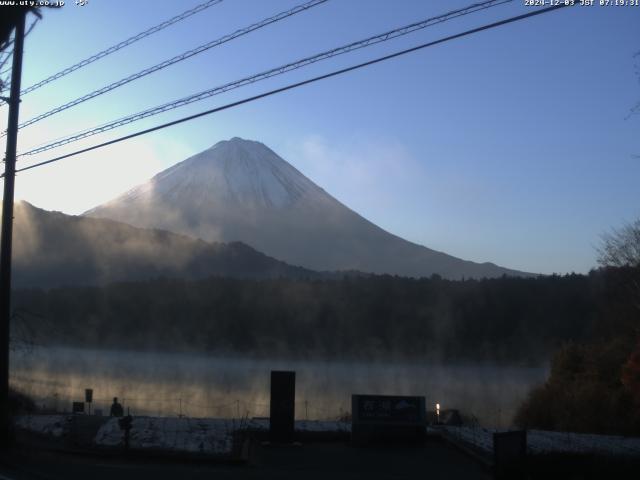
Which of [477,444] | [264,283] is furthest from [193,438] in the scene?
[264,283]

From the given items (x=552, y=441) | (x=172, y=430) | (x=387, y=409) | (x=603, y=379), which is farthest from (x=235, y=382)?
(x=552, y=441)

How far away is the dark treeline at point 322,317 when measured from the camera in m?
72.3

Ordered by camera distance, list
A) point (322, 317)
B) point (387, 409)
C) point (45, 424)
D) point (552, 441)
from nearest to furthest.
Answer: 1. point (45, 424)
2. point (387, 409)
3. point (552, 441)
4. point (322, 317)

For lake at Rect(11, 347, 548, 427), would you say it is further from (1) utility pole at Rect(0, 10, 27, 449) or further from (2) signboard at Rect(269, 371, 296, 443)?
(1) utility pole at Rect(0, 10, 27, 449)

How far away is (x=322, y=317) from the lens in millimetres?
82125

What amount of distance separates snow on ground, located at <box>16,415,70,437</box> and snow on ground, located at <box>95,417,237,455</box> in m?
0.85

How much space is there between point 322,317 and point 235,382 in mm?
30308

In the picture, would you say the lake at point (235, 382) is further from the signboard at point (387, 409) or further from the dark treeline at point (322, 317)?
the signboard at point (387, 409)

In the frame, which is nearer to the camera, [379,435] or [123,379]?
[379,435]

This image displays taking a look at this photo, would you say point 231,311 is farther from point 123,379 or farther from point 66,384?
point 66,384

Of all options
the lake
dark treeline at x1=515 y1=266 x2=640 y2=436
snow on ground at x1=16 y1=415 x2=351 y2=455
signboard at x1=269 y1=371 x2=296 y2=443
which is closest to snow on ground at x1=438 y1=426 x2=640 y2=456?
snow on ground at x1=16 y1=415 x2=351 y2=455

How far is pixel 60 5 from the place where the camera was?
15867mm

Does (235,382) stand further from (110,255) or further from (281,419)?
(110,255)

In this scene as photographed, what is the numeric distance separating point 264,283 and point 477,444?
2929 inches
